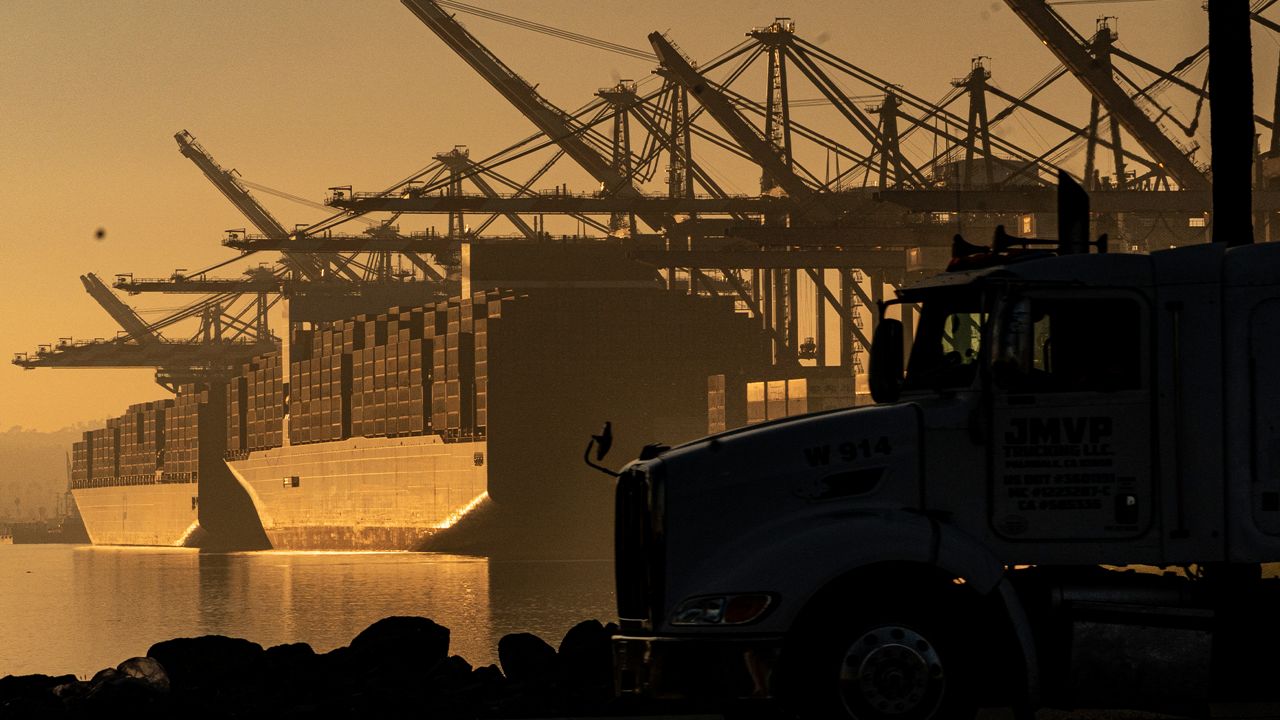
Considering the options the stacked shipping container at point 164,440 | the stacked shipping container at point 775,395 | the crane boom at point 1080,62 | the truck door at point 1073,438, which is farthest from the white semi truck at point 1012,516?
the stacked shipping container at point 164,440

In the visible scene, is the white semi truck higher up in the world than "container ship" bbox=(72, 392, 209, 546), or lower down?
higher up

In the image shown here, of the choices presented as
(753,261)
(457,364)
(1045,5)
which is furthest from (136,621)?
(457,364)

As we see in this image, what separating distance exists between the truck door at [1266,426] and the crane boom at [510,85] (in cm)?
11060

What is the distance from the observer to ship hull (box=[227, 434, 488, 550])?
12688 centimetres

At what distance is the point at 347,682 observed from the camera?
52.2 feet

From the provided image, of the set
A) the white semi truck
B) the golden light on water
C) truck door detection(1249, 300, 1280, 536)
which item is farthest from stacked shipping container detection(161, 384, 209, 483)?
truck door detection(1249, 300, 1280, 536)

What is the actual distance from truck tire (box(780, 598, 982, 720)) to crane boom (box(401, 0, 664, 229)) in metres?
111

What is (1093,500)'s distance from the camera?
9211mm

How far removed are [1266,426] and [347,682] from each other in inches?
360

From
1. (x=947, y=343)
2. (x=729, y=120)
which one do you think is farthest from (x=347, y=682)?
(x=729, y=120)

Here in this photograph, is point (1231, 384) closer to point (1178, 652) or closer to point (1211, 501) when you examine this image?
point (1211, 501)

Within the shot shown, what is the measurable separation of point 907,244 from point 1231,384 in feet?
262

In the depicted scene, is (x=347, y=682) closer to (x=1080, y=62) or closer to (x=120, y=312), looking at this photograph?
(x=1080, y=62)

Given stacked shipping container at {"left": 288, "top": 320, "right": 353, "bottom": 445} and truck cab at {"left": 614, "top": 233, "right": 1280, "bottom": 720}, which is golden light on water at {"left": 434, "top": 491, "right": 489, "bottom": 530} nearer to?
stacked shipping container at {"left": 288, "top": 320, "right": 353, "bottom": 445}
